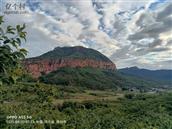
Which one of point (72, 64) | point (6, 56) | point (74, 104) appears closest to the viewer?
point (6, 56)

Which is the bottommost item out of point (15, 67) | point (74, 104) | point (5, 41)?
point (74, 104)

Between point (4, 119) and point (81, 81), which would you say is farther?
point (81, 81)

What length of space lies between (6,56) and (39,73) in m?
165

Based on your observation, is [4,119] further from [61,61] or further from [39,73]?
[61,61]

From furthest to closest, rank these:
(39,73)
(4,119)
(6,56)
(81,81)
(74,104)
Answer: (39,73), (81,81), (74,104), (4,119), (6,56)

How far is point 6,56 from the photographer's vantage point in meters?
3.75

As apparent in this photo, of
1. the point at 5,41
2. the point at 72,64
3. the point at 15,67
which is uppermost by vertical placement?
the point at 72,64

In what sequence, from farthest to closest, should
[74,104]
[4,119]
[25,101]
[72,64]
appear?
[72,64]
[74,104]
[25,101]
[4,119]

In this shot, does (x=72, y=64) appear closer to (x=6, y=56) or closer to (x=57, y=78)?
(x=57, y=78)

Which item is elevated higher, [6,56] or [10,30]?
[10,30]

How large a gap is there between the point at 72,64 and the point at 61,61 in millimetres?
8795

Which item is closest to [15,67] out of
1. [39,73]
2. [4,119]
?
[4,119]

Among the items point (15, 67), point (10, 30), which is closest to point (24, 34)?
point (10, 30)

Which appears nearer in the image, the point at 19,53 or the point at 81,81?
the point at 19,53
